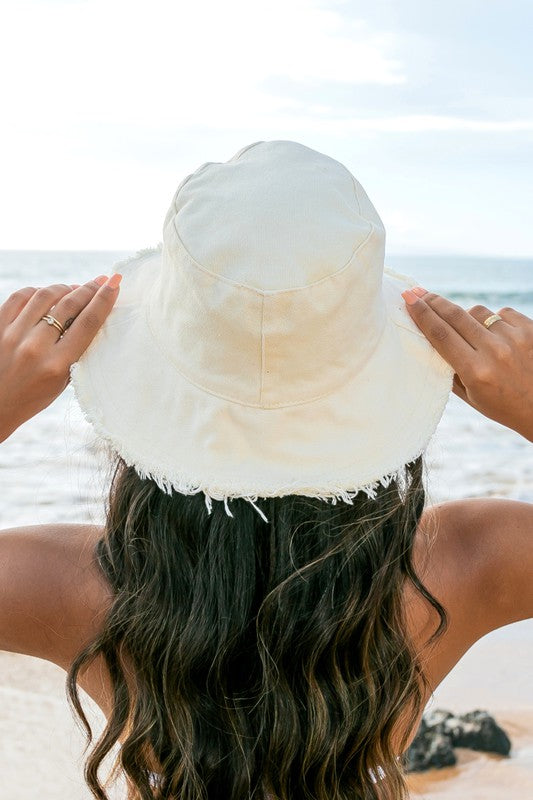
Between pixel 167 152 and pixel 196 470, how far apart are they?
25816mm

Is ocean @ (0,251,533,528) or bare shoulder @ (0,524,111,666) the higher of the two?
bare shoulder @ (0,524,111,666)

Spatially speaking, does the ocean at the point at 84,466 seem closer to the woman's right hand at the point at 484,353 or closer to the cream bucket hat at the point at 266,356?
the woman's right hand at the point at 484,353

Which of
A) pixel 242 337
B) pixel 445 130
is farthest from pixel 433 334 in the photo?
pixel 445 130

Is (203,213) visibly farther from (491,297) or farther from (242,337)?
(491,297)

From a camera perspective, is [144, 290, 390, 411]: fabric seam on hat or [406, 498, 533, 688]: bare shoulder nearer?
[144, 290, 390, 411]: fabric seam on hat

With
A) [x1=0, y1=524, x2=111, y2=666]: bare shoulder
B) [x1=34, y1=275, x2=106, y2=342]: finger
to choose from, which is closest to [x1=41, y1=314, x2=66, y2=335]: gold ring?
[x1=34, y1=275, x2=106, y2=342]: finger

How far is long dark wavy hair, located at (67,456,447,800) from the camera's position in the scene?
3.91 ft

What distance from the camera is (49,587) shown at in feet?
4.35

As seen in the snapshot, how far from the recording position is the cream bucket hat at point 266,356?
1.07 metres

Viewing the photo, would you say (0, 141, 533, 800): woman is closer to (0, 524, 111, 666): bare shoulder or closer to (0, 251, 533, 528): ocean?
(0, 524, 111, 666): bare shoulder

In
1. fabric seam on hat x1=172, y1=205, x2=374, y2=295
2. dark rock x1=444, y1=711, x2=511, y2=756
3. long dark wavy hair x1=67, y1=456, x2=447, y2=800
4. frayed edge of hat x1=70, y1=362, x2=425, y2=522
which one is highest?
fabric seam on hat x1=172, y1=205, x2=374, y2=295

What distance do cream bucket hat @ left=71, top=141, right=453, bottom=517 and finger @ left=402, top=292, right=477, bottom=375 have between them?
0.06 metres

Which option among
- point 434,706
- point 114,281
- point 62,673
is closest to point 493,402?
point 114,281

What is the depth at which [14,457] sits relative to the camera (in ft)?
18.8
